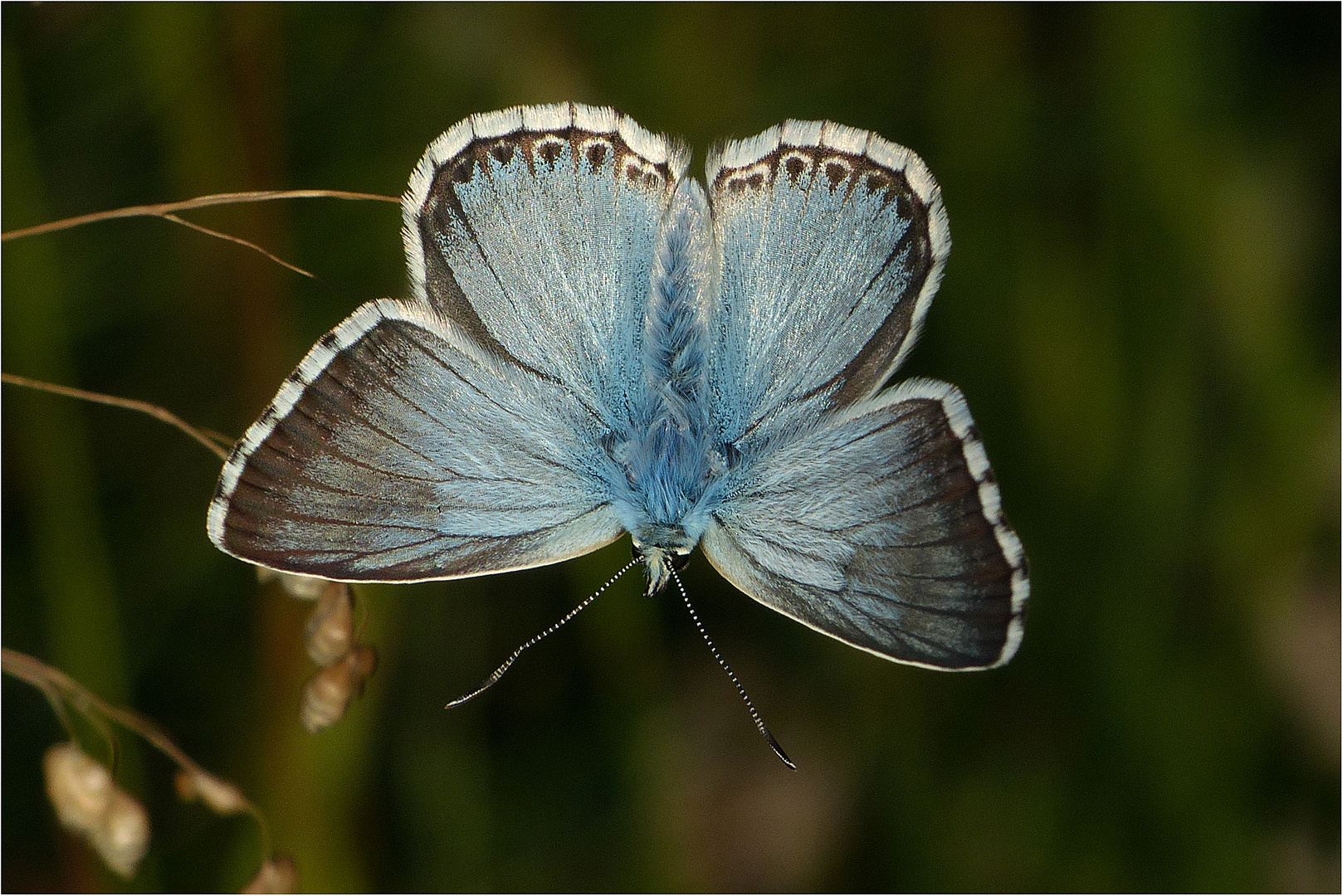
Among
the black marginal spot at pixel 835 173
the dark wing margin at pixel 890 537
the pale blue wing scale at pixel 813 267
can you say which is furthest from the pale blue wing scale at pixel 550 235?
the dark wing margin at pixel 890 537

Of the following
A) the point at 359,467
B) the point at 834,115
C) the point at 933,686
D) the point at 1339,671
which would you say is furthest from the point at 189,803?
the point at 1339,671

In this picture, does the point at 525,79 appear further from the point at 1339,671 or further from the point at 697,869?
the point at 1339,671

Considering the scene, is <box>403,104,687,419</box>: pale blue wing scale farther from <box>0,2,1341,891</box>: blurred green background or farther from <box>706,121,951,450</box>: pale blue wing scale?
<box>0,2,1341,891</box>: blurred green background

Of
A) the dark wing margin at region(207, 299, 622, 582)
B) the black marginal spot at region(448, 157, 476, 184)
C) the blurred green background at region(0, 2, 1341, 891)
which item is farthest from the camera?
the blurred green background at region(0, 2, 1341, 891)

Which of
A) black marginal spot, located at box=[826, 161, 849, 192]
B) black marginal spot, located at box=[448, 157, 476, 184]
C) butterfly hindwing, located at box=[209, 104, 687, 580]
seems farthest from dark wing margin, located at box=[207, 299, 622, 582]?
black marginal spot, located at box=[826, 161, 849, 192]

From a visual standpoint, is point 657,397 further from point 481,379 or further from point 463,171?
point 463,171

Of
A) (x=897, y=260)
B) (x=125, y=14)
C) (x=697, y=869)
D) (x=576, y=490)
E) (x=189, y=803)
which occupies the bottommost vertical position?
(x=697, y=869)
